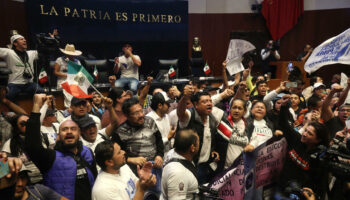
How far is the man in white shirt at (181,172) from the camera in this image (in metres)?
2.41

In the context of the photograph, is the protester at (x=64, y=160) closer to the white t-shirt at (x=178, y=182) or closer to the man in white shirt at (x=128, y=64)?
the white t-shirt at (x=178, y=182)

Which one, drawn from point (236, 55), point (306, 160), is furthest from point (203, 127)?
point (236, 55)

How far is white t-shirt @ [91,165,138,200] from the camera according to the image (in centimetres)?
229

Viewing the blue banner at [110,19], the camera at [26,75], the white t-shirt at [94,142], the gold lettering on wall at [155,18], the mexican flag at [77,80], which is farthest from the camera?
the gold lettering on wall at [155,18]

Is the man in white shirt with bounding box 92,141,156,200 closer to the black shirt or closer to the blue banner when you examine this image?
the black shirt

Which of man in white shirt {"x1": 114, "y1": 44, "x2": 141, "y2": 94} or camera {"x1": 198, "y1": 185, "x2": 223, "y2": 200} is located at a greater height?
man in white shirt {"x1": 114, "y1": 44, "x2": 141, "y2": 94}

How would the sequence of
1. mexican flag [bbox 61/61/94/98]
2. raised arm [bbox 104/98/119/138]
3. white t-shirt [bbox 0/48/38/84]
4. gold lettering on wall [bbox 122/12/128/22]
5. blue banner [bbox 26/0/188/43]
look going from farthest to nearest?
gold lettering on wall [bbox 122/12/128/22], blue banner [bbox 26/0/188/43], white t-shirt [bbox 0/48/38/84], mexican flag [bbox 61/61/94/98], raised arm [bbox 104/98/119/138]

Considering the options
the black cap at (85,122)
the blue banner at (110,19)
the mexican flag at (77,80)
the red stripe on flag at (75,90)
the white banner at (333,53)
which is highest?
the blue banner at (110,19)

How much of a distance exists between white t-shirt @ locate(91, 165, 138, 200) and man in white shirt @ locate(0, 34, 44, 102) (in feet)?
13.2

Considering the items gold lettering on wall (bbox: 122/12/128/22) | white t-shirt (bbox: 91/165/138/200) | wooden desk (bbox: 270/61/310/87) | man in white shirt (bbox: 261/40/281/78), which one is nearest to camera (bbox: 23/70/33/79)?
white t-shirt (bbox: 91/165/138/200)

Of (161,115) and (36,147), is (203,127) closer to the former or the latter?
(161,115)

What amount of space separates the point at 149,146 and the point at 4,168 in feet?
5.81

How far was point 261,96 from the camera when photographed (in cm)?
530

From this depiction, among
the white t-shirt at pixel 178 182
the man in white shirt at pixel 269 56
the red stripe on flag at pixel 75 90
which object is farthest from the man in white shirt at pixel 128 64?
the man in white shirt at pixel 269 56
